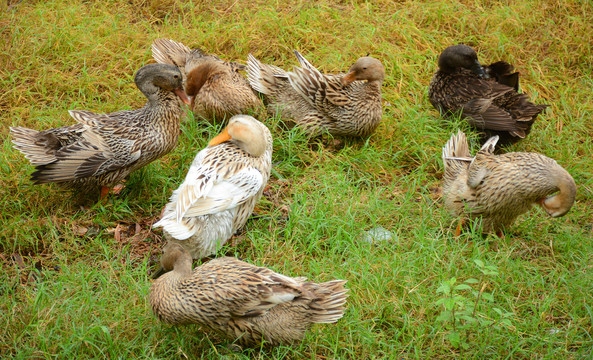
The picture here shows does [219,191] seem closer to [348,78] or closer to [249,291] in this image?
[249,291]

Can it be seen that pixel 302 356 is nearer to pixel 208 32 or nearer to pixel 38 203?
pixel 38 203

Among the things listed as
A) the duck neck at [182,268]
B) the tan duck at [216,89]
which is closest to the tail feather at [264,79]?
the tan duck at [216,89]

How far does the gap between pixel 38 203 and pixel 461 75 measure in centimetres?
425

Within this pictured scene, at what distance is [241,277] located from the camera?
11.5 feet

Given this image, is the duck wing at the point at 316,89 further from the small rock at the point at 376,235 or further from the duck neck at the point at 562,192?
the duck neck at the point at 562,192

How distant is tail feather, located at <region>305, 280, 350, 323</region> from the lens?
3527 millimetres

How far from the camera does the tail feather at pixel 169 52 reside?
5.99 meters

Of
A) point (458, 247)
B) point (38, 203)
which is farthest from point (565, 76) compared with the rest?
point (38, 203)

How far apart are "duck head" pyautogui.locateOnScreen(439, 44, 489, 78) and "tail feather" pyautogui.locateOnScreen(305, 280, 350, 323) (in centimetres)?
320

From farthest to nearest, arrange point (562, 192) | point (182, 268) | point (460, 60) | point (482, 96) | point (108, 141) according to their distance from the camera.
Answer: point (460, 60) < point (482, 96) < point (108, 141) < point (562, 192) < point (182, 268)

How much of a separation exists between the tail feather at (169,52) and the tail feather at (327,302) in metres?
3.36

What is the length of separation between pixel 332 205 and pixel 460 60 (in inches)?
89.2

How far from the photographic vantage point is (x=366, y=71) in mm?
5516

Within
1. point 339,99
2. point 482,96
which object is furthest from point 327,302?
point 482,96
